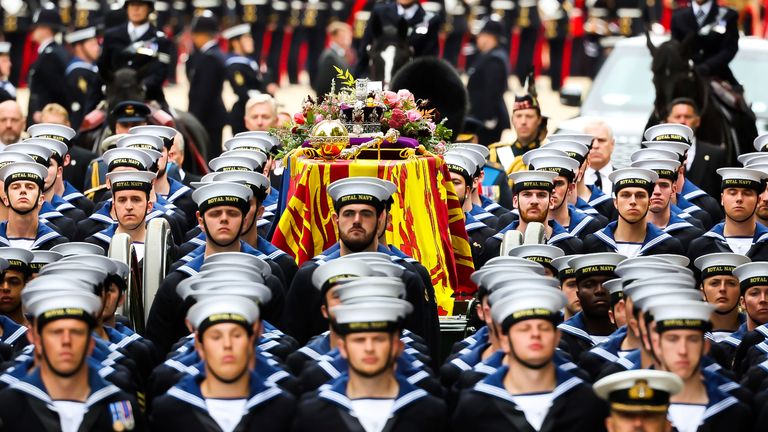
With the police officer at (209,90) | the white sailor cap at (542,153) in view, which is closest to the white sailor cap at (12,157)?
the white sailor cap at (542,153)

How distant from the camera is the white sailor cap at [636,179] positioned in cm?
1239

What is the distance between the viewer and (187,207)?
13.9 metres

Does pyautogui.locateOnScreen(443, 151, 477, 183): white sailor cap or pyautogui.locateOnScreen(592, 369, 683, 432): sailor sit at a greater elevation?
pyautogui.locateOnScreen(443, 151, 477, 183): white sailor cap

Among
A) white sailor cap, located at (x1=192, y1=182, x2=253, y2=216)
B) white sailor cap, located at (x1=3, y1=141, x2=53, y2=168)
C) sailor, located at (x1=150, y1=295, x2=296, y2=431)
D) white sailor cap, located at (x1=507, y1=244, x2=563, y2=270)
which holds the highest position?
white sailor cap, located at (x1=3, y1=141, x2=53, y2=168)

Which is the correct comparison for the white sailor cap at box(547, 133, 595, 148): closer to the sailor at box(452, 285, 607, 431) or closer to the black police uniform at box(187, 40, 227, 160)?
the sailor at box(452, 285, 607, 431)

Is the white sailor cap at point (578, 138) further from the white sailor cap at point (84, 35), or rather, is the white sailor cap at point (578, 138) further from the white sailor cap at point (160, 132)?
the white sailor cap at point (84, 35)

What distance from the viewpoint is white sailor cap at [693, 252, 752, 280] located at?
11008 millimetres

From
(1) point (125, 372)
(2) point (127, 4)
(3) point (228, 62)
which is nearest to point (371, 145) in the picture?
(1) point (125, 372)

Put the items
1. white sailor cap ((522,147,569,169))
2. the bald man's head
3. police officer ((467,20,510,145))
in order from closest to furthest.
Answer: white sailor cap ((522,147,569,169)) < the bald man's head < police officer ((467,20,510,145))

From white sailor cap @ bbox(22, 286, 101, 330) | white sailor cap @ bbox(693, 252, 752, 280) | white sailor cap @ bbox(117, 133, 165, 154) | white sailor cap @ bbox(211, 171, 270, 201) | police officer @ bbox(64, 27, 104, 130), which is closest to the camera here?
white sailor cap @ bbox(22, 286, 101, 330)

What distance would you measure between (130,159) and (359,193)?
266cm

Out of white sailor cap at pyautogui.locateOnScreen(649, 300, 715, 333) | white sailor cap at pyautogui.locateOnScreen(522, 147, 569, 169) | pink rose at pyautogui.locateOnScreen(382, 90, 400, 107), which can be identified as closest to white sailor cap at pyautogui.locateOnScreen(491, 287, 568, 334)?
white sailor cap at pyautogui.locateOnScreen(649, 300, 715, 333)

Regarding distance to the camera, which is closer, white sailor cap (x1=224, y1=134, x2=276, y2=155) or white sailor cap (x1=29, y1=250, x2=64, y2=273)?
white sailor cap (x1=29, y1=250, x2=64, y2=273)

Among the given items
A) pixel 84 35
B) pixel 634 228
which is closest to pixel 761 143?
pixel 634 228
